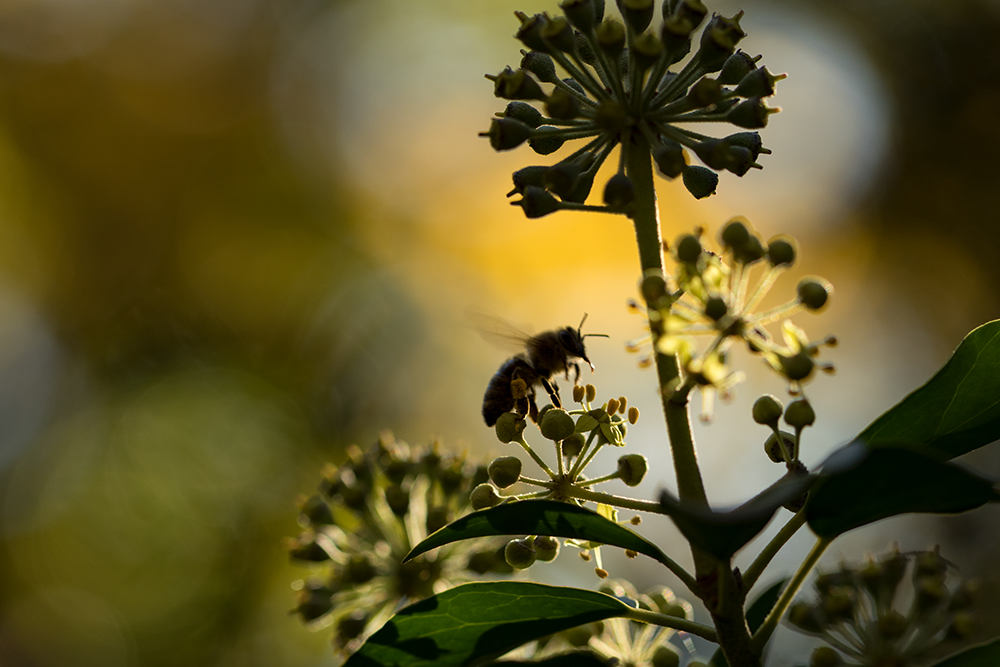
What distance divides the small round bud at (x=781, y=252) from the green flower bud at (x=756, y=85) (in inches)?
14.9

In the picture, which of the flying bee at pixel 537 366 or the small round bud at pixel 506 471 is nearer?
the small round bud at pixel 506 471

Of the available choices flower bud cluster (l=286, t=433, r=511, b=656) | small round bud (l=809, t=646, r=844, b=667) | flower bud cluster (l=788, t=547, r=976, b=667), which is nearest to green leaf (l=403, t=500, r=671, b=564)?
small round bud (l=809, t=646, r=844, b=667)

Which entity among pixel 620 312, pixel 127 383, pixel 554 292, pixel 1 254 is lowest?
pixel 620 312

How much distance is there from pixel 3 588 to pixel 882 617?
31.1 ft

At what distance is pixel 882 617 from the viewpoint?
2.58 m

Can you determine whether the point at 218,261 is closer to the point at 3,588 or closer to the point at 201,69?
the point at 201,69

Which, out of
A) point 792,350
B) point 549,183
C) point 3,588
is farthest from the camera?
point 3,588

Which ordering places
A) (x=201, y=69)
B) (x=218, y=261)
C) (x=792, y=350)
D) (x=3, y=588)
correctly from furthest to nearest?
(x=201, y=69) < (x=218, y=261) < (x=3, y=588) < (x=792, y=350)

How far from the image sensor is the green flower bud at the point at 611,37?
5.80 feet

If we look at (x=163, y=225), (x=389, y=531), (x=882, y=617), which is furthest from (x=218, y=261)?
(x=882, y=617)

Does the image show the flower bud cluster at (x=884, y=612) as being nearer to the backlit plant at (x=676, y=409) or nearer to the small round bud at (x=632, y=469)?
the backlit plant at (x=676, y=409)

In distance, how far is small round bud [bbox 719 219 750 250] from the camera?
1.60 metres

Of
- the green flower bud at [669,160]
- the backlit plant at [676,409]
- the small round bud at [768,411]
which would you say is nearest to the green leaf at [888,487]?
the backlit plant at [676,409]

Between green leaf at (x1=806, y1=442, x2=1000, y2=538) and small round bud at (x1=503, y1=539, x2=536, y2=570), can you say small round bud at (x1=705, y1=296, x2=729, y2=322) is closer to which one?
green leaf at (x1=806, y1=442, x2=1000, y2=538)
